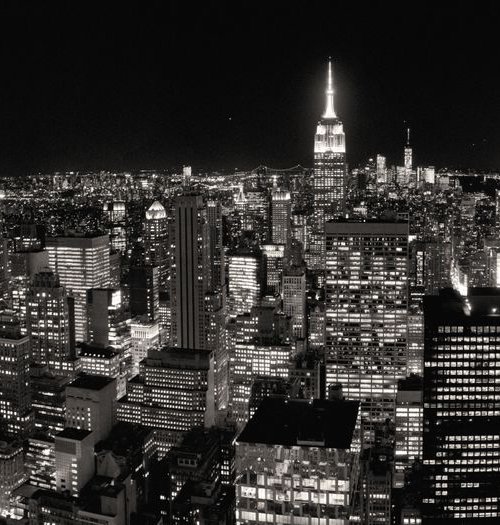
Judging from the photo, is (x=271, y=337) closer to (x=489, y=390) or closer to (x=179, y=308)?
(x=179, y=308)

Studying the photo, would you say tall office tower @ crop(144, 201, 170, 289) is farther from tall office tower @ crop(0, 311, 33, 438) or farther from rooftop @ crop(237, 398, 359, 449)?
rooftop @ crop(237, 398, 359, 449)

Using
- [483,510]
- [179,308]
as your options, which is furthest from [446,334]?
[179,308]

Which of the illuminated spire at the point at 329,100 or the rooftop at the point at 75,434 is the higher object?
the illuminated spire at the point at 329,100

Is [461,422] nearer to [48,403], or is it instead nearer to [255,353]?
[255,353]

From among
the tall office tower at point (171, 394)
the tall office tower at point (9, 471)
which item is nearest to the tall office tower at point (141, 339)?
the tall office tower at point (171, 394)

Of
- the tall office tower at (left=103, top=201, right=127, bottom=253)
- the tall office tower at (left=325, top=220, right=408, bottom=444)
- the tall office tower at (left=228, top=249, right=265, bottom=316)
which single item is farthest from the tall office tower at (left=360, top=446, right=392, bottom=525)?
the tall office tower at (left=103, top=201, right=127, bottom=253)

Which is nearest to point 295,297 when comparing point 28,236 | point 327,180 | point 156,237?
point 156,237

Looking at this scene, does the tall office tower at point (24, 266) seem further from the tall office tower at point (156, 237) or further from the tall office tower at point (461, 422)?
the tall office tower at point (461, 422)
